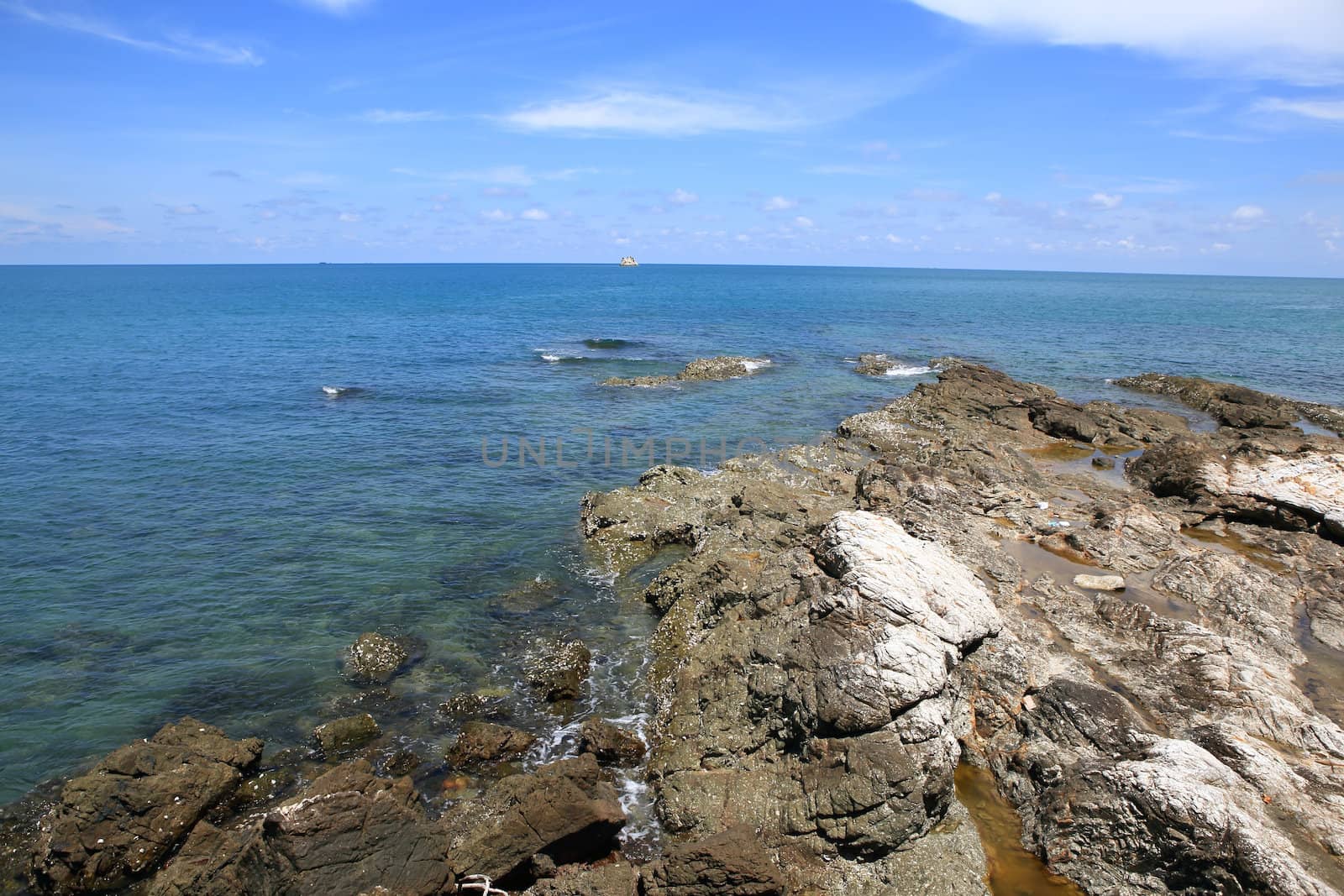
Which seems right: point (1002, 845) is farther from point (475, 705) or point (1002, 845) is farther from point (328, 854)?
point (475, 705)

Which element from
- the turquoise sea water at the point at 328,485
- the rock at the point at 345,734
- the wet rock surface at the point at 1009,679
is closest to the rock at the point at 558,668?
the turquoise sea water at the point at 328,485

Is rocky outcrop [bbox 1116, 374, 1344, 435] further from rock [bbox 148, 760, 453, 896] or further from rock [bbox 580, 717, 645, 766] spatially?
rock [bbox 148, 760, 453, 896]

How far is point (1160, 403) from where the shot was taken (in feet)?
153

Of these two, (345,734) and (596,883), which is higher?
(596,883)

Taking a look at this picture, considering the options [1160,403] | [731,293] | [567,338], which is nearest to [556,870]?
[1160,403]

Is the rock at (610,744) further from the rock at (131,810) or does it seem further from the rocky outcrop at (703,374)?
the rocky outcrop at (703,374)

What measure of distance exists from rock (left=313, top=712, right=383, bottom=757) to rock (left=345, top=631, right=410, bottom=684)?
1.90m

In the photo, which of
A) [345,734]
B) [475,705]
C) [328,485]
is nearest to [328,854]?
[345,734]

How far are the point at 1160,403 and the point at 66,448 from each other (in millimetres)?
61808

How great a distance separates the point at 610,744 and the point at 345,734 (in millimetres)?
5669

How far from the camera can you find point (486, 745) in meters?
14.5

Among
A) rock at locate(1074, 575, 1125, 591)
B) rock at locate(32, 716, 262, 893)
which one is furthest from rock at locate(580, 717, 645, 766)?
rock at locate(1074, 575, 1125, 591)

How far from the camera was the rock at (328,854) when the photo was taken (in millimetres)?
10192

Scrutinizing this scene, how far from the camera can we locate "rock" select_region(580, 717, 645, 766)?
1424cm
